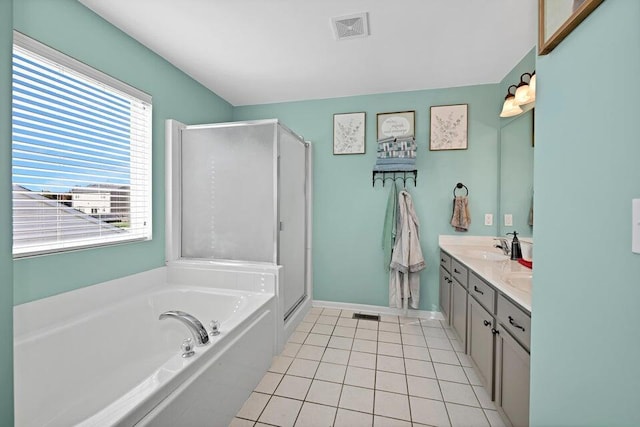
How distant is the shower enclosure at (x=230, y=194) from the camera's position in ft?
7.43

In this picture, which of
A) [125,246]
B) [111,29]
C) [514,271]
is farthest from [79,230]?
[514,271]

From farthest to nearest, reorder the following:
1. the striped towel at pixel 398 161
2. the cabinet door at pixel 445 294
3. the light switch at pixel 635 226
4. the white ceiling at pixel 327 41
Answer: the striped towel at pixel 398 161, the cabinet door at pixel 445 294, the white ceiling at pixel 327 41, the light switch at pixel 635 226

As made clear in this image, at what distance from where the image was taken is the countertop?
4.24 ft

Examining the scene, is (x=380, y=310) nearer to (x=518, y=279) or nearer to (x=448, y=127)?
(x=518, y=279)

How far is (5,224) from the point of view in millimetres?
614

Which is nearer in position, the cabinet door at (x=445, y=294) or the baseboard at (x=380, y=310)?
the cabinet door at (x=445, y=294)

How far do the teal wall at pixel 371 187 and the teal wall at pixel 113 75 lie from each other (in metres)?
1.13

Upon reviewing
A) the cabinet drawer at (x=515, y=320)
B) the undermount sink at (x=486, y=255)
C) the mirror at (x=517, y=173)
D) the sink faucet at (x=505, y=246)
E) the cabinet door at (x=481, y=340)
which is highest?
the mirror at (x=517, y=173)

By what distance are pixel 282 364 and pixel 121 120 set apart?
7.12 ft

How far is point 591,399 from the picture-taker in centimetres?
65

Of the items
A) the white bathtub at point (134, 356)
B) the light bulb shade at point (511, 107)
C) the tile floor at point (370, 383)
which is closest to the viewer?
the white bathtub at point (134, 356)

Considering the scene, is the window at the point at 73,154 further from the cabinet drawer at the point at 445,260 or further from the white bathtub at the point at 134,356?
the cabinet drawer at the point at 445,260

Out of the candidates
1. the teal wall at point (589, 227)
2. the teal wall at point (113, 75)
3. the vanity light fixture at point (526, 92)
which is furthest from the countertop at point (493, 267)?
the teal wall at point (113, 75)

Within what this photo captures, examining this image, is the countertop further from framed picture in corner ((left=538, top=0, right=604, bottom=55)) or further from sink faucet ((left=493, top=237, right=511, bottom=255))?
framed picture in corner ((left=538, top=0, right=604, bottom=55))
